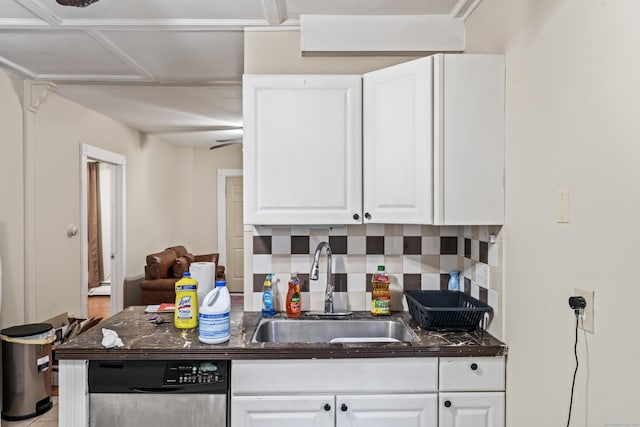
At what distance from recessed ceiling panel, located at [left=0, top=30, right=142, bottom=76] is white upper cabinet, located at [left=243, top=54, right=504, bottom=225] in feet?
4.09

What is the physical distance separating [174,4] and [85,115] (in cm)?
279

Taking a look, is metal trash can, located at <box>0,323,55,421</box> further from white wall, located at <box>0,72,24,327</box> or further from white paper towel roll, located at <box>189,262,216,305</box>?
white paper towel roll, located at <box>189,262,216,305</box>

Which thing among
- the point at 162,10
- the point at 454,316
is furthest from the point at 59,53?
the point at 454,316

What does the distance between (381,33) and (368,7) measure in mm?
169

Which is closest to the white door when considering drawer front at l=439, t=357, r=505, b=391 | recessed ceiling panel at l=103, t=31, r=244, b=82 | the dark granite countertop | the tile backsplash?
recessed ceiling panel at l=103, t=31, r=244, b=82

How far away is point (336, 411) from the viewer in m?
1.83

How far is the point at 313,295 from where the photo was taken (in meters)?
2.41

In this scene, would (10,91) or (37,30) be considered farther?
(10,91)

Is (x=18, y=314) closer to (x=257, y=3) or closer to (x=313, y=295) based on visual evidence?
(x=313, y=295)

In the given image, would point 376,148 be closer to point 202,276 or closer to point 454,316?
point 454,316

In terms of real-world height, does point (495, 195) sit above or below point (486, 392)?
above

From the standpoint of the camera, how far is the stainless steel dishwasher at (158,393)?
180 cm

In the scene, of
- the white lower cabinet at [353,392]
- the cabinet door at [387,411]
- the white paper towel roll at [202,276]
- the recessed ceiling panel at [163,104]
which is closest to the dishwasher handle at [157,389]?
the white lower cabinet at [353,392]

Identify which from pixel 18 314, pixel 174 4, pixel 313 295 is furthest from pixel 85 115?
pixel 313 295
